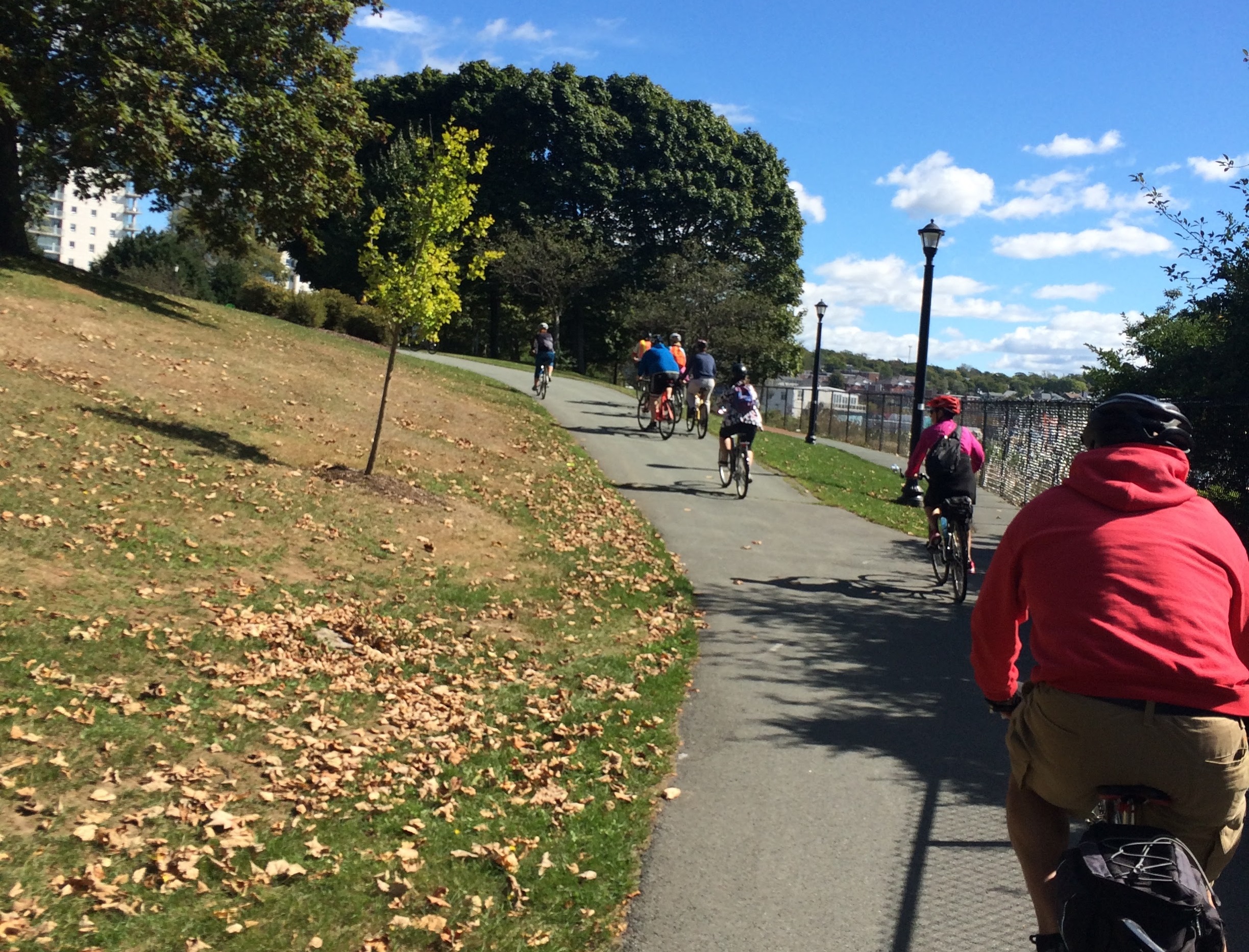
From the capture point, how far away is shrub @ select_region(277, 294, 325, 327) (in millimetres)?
33375

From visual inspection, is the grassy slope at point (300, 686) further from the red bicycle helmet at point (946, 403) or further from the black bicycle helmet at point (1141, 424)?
the red bicycle helmet at point (946, 403)

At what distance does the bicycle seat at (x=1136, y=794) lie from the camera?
2754mm

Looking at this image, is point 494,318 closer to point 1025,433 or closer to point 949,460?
point 1025,433

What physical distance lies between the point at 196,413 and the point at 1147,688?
511 inches

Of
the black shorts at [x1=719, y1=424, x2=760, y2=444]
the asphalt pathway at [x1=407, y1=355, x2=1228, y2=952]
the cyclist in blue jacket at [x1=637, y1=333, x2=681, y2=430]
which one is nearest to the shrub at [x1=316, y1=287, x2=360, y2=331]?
the cyclist in blue jacket at [x1=637, y1=333, x2=681, y2=430]

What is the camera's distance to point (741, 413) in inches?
620

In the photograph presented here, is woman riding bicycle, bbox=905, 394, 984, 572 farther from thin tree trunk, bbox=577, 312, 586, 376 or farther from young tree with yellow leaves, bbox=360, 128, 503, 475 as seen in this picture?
thin tree trunk, bbox=577, 312, 586, 376

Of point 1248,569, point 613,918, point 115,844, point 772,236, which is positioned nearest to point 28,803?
point 115,844

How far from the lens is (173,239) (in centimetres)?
4875

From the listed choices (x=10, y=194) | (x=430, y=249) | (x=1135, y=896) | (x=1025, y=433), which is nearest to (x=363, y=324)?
(x=10, y=194)

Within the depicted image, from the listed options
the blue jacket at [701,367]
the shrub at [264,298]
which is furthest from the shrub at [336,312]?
the blue jacket at [701,367]

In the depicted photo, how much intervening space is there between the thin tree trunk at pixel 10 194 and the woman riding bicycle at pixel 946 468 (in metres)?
18.7

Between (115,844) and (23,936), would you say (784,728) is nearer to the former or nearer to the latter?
(115,844)

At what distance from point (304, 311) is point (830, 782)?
3043 centimetres
